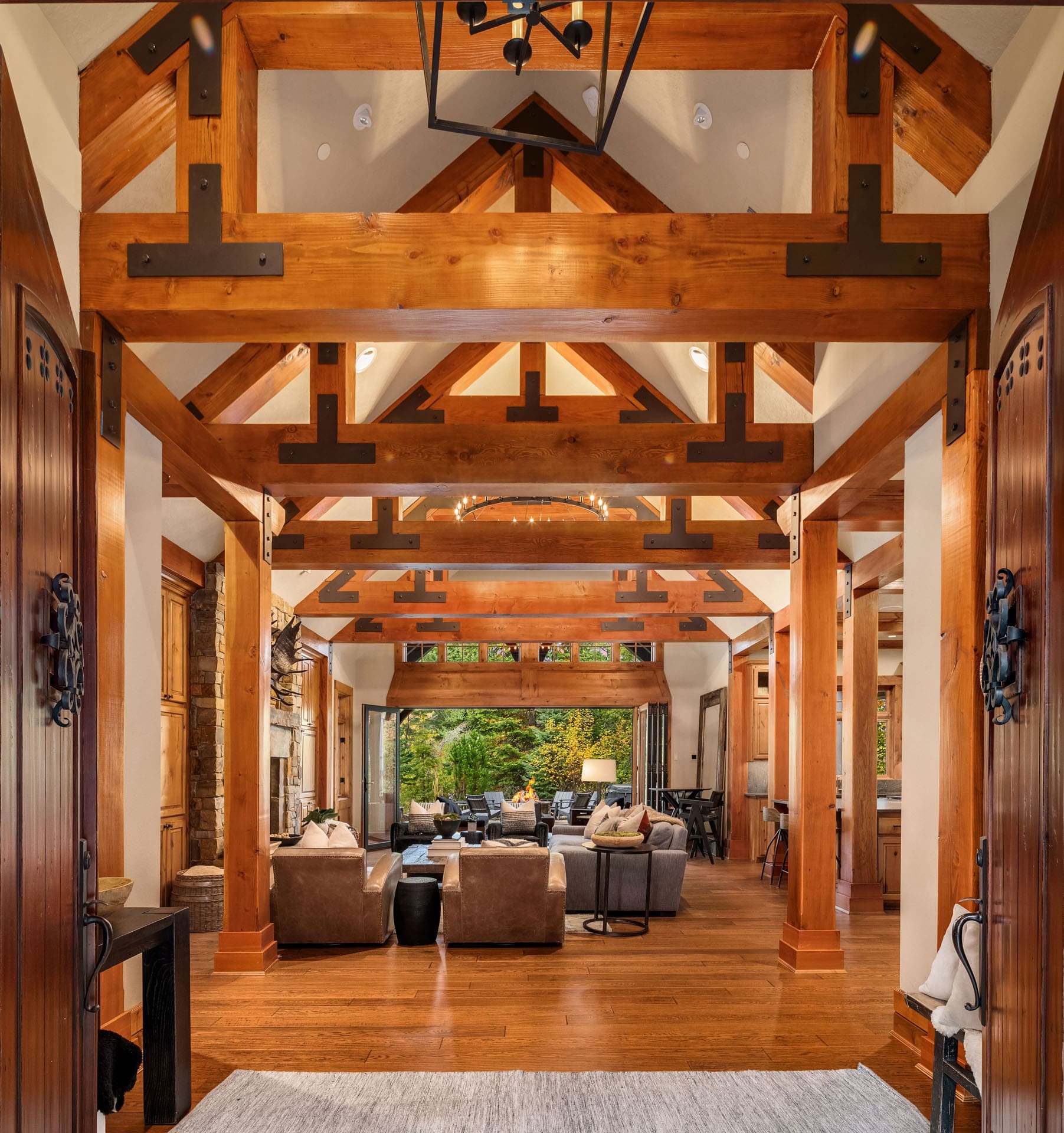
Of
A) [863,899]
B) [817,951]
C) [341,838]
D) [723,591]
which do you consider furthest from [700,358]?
[863,899]

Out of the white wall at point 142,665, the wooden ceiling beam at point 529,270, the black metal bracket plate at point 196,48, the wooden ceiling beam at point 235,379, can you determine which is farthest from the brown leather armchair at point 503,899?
the black metal bracket plate at point 196,48

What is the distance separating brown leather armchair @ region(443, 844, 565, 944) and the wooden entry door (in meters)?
4.30

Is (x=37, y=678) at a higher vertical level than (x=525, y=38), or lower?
lower

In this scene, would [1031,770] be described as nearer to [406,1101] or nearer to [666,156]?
[406,1101]

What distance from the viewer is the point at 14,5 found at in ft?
11.0

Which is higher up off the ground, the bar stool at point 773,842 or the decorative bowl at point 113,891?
the decorative bowl at point 113,891

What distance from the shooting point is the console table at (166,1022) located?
3963 millimetres

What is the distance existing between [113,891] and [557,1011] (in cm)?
275

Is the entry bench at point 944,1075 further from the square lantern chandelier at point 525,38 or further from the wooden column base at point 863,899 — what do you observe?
the wooden column base at point 863,899

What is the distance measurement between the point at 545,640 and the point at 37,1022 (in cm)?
1172

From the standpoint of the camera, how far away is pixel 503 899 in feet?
23.9

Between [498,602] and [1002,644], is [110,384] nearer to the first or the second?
[1002,644]

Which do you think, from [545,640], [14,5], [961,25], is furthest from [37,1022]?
[545,640]

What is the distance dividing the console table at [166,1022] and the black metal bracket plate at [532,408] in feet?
12.1
